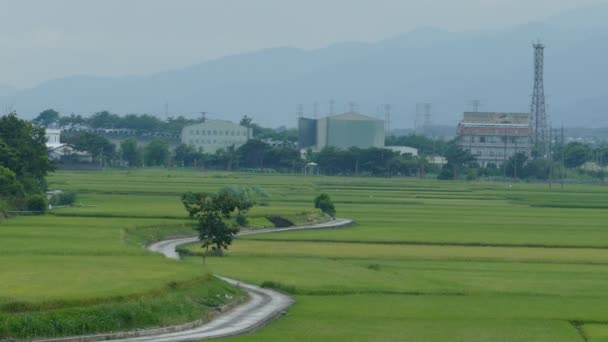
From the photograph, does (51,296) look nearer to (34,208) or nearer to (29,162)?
(34,208)

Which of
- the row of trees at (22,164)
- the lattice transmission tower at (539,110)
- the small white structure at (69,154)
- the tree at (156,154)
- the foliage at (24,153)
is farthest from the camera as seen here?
the tree at (156,154)

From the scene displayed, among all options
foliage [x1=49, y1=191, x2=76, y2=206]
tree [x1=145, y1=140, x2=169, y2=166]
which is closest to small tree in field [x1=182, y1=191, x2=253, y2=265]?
foliage [x1=49, y1=191, x2=76, y2=206]

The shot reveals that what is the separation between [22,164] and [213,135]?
12117 cm

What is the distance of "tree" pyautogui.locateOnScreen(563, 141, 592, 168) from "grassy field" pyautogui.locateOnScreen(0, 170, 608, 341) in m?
99.6

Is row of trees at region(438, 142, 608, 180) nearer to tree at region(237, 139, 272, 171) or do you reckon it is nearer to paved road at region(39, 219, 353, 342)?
tree at region(237, 139, 272, 171)

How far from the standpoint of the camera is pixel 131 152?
541ft

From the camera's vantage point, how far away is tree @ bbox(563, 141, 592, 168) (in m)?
181

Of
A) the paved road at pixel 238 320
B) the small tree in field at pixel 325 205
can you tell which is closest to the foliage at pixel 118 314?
the paved road at pixel 238 320

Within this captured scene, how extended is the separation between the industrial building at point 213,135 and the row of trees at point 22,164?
111 m

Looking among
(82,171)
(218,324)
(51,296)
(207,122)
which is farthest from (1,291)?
(207,122)

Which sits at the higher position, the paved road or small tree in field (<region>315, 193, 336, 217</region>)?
small tree in field (<region>315, 193, 336, 217</region>)

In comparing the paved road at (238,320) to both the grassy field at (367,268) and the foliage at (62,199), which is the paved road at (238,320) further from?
the foliage at (62,199)

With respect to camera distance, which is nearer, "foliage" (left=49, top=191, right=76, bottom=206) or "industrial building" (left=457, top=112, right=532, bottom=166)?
"foliage" (left=49, top=191, right=76, bottom=206)

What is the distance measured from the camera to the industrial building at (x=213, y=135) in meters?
194
